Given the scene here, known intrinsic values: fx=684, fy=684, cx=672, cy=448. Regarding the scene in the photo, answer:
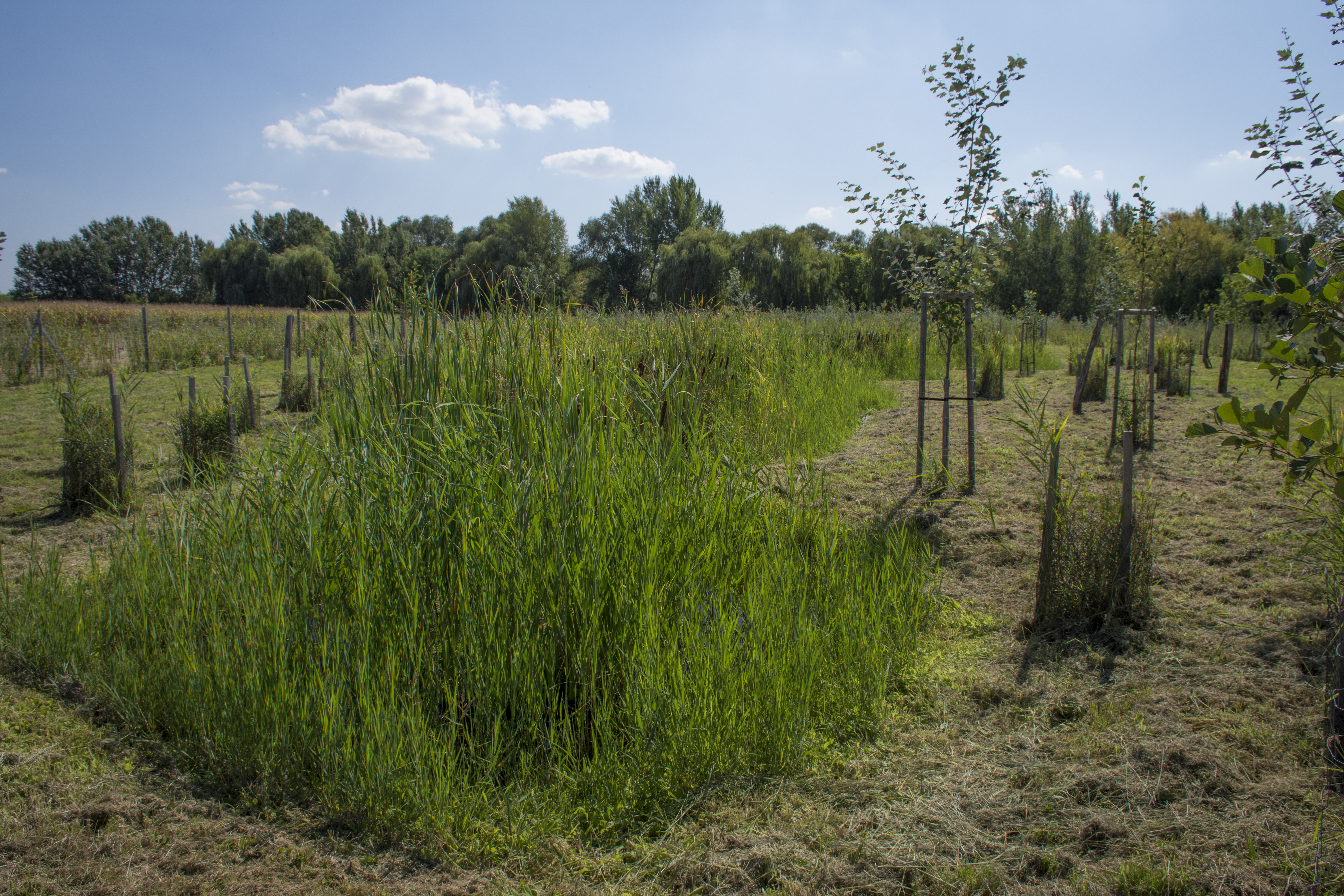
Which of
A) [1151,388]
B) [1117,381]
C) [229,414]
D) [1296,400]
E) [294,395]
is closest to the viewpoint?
[1296,400]

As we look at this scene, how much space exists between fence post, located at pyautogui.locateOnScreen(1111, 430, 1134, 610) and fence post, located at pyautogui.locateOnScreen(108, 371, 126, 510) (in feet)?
22.5

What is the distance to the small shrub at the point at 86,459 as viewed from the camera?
552cm

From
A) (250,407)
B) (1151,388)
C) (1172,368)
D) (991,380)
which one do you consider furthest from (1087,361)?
(250,407)

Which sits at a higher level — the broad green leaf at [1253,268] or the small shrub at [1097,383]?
the broad green leaf at [1253,268]

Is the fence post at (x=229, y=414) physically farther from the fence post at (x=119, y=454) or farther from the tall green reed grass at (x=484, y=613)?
the tall green reed grass at (x=484, y=613)

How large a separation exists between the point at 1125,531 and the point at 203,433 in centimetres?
777

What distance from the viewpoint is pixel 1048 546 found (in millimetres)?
3287

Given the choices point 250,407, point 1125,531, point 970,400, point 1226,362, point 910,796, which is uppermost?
point 1226,362

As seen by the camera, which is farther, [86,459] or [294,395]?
[294,395]

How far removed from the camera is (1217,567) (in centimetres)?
384

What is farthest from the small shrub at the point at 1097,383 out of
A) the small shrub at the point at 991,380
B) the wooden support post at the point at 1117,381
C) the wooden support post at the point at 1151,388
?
the wooden support post at the point at 1117,381

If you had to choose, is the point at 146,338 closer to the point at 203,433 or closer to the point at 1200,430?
the point at 203,433

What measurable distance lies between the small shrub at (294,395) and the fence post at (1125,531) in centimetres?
1004

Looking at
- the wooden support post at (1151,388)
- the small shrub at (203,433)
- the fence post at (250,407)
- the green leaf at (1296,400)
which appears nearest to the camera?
the green leaf at (1296,400)
